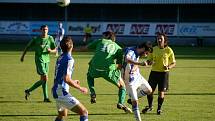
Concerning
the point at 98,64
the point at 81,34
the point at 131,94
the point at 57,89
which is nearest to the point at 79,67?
the point at 98,64

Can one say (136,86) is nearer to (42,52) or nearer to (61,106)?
(61,106)

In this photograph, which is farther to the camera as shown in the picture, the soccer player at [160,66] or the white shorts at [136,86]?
the soccer player at [160,66]

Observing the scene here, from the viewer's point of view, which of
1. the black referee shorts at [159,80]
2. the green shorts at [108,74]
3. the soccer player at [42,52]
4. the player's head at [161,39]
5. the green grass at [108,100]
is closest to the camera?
the green grass at [108,100]

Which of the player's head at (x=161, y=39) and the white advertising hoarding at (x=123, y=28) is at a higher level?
the player's head at (x=161, y=39)

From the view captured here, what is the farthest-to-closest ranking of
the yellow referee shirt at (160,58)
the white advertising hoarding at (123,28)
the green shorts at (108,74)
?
the white advertising hoarding at (123,28) < the green shorts at (108,74) < the yellow referee shirt at (160,58)

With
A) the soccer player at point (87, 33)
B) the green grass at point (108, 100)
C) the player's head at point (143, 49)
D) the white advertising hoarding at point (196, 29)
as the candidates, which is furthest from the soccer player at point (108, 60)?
the white advertising hoarding at point (196, 29)

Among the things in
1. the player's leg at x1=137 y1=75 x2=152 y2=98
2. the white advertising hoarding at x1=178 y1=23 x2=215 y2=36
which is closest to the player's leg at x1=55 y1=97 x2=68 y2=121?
the player's leg at x1=137 y1=75 x2=152 y2=98

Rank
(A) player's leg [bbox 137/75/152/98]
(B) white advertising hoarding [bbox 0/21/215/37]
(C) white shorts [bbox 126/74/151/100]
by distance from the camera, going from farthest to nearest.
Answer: (B) white advertising hoarding [bbox 0/21/215/37] → (A) player's leg [bbox 137/75/152/98] → (C) white shorts [bbox 126/74/151/100]

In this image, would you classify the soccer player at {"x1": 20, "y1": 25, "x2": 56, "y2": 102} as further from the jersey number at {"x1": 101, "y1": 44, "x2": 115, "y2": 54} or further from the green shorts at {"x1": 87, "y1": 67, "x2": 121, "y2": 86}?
the jersey number at {"x1": 101, "y1": 44, "x2": 115, "y2": 54}

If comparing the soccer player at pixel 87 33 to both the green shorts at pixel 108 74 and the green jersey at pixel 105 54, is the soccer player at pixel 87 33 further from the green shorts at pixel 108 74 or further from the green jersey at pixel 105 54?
the green jersey at pixel 105 54

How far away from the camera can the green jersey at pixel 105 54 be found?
48.4 ft

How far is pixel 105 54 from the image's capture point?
14.8 metres

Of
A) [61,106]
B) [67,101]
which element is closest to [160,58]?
[61,106]

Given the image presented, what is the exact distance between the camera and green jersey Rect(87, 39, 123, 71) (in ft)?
48.4
